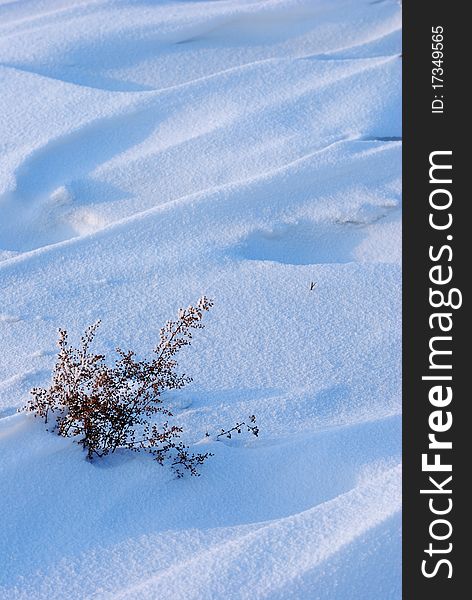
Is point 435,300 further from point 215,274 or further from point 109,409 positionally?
point 215,274

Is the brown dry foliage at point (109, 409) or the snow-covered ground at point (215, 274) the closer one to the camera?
the snow-covered ground at point (215, 274)

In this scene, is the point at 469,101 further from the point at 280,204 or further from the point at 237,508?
the point at 237,508

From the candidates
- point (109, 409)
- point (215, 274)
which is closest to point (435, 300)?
point (109, 409)

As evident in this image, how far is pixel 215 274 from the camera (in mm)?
2979

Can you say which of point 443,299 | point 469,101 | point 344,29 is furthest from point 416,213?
point 344,29

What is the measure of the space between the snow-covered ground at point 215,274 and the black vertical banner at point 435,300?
0.25 ft

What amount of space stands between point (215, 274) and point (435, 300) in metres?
0.94

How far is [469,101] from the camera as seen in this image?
2688 mm

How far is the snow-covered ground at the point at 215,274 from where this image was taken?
1961mm

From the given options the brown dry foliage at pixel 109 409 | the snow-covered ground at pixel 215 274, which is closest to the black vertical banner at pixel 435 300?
the snow-covered ground at pixel 215 274

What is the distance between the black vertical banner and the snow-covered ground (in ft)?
0.25

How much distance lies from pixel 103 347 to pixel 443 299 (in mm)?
995

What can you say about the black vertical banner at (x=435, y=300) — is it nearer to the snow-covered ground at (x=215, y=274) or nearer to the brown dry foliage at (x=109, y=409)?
the snow-covered ground at (x=215, y=274)

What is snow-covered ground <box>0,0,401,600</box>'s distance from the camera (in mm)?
1961
